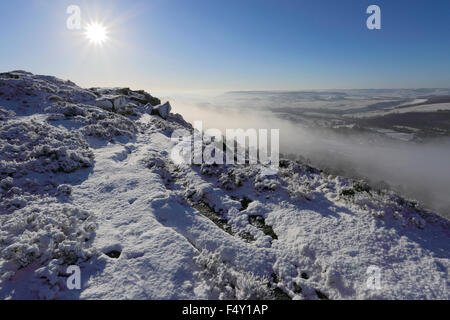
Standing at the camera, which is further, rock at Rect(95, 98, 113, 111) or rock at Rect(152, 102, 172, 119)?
rock at Rect(152, 102, 172, 119)

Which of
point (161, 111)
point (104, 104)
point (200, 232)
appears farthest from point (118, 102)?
point (200, 232)

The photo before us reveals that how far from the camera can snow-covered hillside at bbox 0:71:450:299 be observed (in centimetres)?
596

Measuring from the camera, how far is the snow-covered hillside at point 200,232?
Result: 596 cm

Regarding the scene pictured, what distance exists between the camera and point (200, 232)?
8.30m

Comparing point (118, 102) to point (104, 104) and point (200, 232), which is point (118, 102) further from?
point (200, 232)

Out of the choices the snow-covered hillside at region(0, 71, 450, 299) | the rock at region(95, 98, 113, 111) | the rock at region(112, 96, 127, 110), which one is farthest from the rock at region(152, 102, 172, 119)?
the snow-covered hillside at region(0, 71, 450, 299)

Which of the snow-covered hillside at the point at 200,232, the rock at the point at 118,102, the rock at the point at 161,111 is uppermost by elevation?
the rock at the point at 118,102

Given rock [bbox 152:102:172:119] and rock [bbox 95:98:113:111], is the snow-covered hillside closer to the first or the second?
rock [bbox 95:98:113:111]

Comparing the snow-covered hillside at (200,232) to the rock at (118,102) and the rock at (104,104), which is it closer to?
the rock at (104,104)

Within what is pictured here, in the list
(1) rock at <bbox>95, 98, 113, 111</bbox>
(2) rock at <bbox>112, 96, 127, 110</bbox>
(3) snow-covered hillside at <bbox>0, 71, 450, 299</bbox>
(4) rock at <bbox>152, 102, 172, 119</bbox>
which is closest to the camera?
(3) snow-covered hillside at <bbox>0, 71, 450, 299</bbox>

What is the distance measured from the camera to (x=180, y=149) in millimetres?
17891

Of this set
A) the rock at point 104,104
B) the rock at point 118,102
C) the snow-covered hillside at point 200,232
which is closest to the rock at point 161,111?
the rock at point 118,102

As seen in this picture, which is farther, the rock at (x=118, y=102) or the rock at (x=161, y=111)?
the rock at (x=161, y=111)
